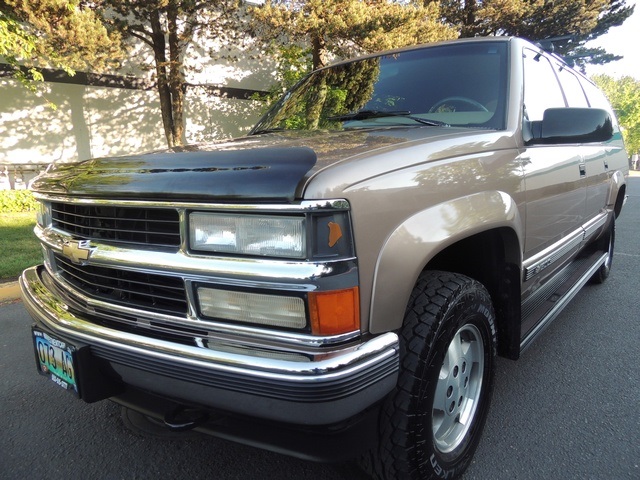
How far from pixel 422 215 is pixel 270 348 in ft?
2.25

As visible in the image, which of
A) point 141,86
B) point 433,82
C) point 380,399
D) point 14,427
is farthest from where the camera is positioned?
point 141,86

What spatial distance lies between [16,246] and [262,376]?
587cm

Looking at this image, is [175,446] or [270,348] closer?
[270,348]

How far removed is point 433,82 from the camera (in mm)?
2621

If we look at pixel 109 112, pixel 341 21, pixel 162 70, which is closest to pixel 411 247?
pixel 341 21

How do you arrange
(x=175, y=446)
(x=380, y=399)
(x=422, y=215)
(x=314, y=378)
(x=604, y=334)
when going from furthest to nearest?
(x=604, y=334), (x=175, y=446), (x=422, y=215), (x=380, y=399), (x=314, y=378)

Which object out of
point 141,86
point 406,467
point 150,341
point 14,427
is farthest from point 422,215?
point 141,86

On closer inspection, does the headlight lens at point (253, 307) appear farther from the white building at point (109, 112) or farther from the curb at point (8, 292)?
the white building at point (109, 112)

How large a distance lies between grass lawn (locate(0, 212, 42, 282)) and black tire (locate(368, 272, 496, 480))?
4539 millimetres

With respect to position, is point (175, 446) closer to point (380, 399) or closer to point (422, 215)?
point (380, 399)

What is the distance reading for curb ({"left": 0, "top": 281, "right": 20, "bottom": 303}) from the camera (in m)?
4.31

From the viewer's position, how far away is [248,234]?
55.7 inches

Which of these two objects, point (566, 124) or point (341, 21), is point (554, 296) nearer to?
point (566, 124)

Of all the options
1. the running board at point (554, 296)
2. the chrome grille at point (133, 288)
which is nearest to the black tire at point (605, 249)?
the running board at point (554, 296)
